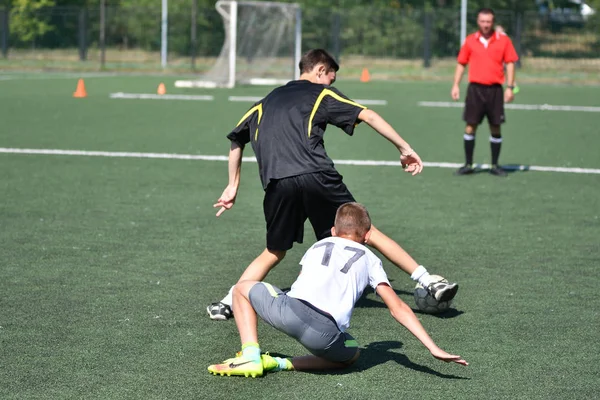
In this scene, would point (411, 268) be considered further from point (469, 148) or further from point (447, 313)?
point (469, 148)

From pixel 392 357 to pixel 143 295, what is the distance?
2.10 m

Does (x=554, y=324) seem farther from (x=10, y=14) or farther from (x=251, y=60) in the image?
(x=10, y=14)

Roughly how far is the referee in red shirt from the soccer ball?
23.8 ft

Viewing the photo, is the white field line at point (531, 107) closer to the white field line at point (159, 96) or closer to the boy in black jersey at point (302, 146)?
the white field line at point (159, 96)

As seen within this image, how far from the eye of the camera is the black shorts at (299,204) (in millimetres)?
6387

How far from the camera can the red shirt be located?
14.2m

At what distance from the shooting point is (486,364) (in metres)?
5.98

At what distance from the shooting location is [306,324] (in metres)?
5.44

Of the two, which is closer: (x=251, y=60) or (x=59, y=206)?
(x=59, y=206)

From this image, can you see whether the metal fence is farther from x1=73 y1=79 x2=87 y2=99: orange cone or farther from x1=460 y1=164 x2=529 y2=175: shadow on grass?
x1=460 y1=164 x2=529 y2=175: shadow on grass

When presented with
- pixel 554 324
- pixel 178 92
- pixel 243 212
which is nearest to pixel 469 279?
pixel 554 324

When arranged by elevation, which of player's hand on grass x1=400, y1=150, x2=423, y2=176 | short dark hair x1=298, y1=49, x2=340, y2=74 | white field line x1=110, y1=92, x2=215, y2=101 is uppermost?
short dark hair x1=298, y1=49, x2=340, y2=74

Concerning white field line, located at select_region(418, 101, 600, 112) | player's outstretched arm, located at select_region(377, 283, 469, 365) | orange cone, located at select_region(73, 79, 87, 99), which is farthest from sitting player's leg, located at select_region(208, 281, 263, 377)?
orange cone, located at select_region(73, 79, 87, 99)

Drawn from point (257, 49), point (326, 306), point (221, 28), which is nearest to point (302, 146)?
point (326, 306)
